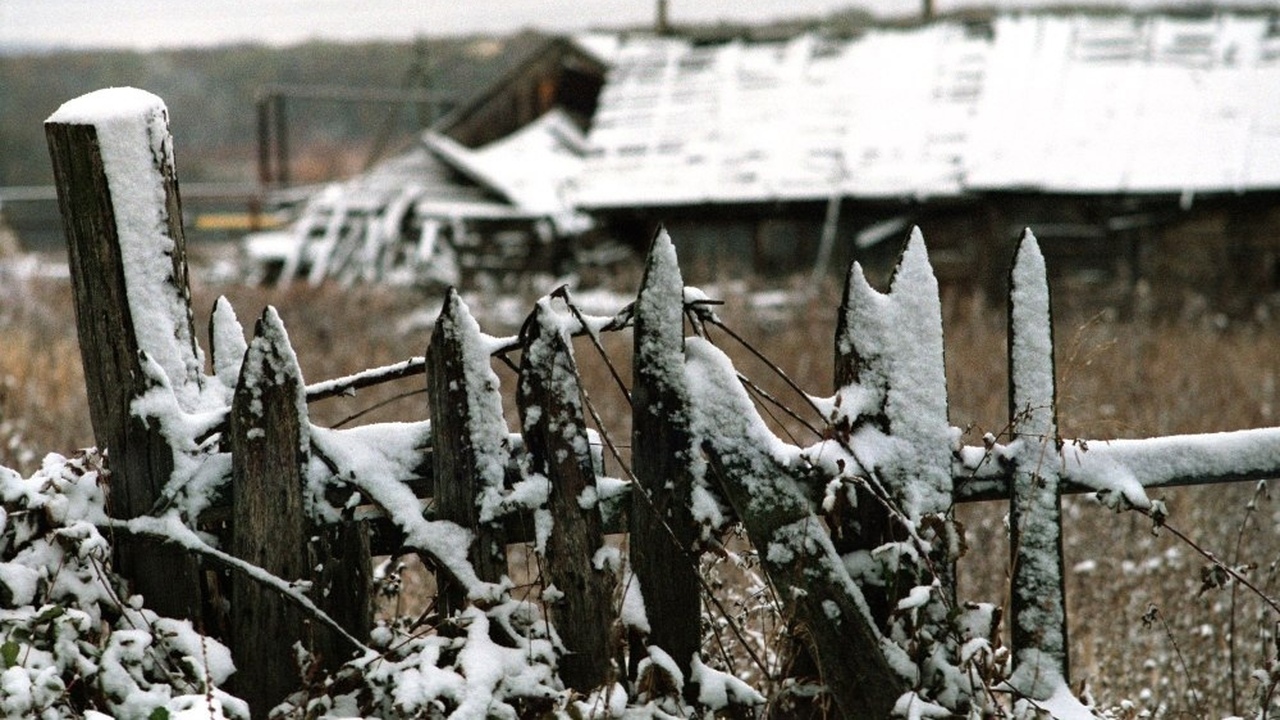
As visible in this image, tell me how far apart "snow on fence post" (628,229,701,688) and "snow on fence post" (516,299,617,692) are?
8cm

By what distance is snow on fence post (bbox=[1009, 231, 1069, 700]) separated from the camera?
7.28ft

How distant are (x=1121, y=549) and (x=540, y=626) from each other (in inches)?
150

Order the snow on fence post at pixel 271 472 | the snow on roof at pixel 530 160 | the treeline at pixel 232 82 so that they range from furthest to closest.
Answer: the treeline at pixel 232 82
the snow on roof at pixel 530 160
the snow on fence post at pixel 271 472

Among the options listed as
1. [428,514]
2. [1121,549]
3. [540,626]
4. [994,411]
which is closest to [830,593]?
[540,626]

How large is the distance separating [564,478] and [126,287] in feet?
3.08

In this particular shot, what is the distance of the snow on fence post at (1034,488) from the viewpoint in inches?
87.4

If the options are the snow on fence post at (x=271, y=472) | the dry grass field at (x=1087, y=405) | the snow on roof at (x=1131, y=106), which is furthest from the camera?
the snow on roof at (x=1131, y=106)

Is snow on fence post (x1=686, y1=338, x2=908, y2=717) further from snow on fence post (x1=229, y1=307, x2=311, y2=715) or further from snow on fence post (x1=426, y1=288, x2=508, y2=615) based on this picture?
snow on fence post (x1=229, y1=307, x2=311, y2=715)

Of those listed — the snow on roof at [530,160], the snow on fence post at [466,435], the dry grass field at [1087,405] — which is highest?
the snow on fence post at [466,435]

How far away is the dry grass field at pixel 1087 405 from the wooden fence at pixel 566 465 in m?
0.16

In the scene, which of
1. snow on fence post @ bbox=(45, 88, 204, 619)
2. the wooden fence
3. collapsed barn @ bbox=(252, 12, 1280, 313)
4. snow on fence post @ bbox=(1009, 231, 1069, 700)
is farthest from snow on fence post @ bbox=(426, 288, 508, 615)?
collapsed barn @ bbox=(252, 12, 1280, 313)

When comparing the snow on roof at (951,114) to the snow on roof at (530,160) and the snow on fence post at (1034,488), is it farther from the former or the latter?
the snow on fence post at (1034,488)

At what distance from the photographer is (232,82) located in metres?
63.5

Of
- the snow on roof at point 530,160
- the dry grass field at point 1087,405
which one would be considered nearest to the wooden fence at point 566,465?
the dry grass field at point 1087,405
